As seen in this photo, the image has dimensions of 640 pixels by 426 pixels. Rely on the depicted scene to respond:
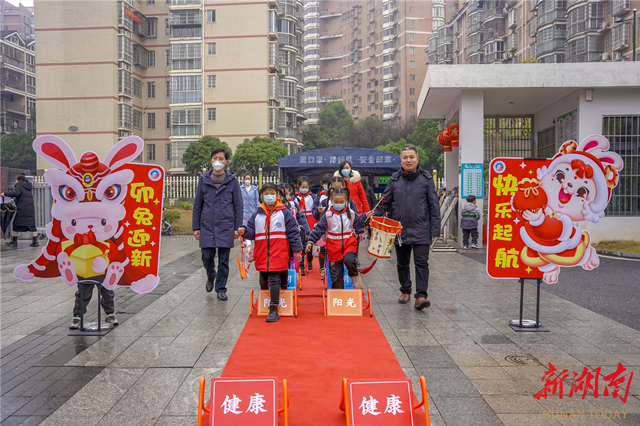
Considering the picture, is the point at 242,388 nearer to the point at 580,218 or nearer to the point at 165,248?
the point at 580,218

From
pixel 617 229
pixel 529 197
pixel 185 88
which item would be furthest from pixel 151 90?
pixel 529 197

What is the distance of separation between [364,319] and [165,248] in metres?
10.2

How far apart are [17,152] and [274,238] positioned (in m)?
56.0

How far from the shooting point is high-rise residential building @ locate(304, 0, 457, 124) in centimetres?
8744

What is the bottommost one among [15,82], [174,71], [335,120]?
[174,71]

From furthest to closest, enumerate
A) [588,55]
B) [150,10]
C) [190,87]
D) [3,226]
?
1. [150,10]
2. [190,87]
3. [588,55]
4. [3,226]

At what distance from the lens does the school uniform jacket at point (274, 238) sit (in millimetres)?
6414

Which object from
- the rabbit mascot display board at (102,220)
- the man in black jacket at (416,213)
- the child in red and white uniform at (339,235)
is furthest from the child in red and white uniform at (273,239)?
the man in black jacket at (416,213)

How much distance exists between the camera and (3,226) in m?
16.7

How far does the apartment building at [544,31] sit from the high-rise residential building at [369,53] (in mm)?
12200

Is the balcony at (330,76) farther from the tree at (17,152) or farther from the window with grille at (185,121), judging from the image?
the tree at (17,152)

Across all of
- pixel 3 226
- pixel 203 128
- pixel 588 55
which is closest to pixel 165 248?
pixel 3 226

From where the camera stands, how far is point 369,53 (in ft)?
321

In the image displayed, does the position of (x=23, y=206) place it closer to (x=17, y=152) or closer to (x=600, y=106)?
(x=600, y=106)
